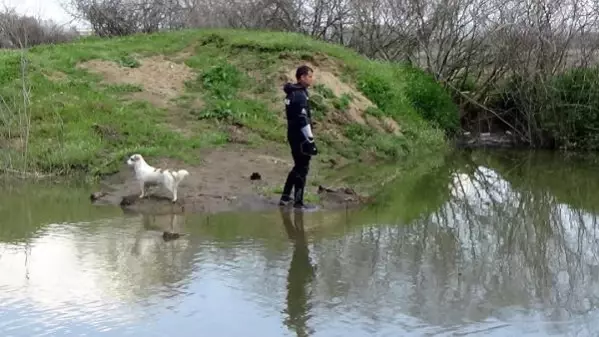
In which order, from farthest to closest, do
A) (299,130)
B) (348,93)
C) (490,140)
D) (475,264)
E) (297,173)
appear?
(490,140), (348,93), (297,173), (299,130), (475,264)

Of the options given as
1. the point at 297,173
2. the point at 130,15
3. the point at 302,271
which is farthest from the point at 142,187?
the point at 130,15

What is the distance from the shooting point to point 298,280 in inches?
299

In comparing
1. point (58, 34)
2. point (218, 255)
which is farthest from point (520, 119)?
point (58, 34)

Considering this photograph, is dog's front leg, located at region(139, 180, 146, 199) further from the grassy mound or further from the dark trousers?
the grassy mound

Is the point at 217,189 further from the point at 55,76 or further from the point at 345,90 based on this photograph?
the point at 345,90

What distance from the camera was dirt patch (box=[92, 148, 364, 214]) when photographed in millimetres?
10883

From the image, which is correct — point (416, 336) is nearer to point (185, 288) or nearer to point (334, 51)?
point (185, 288)

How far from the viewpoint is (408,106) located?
66.4 ft

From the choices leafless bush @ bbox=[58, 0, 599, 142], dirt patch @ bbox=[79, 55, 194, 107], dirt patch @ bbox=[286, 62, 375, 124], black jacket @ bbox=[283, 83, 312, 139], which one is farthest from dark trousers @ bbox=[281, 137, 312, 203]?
leafless bush @ bbox=[58, 0, 599, 142]

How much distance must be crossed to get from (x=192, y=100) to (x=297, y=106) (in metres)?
7.35

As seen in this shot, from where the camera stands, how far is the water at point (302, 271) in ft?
21.1

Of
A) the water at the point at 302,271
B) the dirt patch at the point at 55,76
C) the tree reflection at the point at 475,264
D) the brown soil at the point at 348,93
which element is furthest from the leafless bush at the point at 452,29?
the dirt patch at the point at 55,76

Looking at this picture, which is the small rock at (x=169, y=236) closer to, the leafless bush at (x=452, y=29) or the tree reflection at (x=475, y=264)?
the tree reflection at (x=475, y=264)

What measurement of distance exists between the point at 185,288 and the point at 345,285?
1424 mm
